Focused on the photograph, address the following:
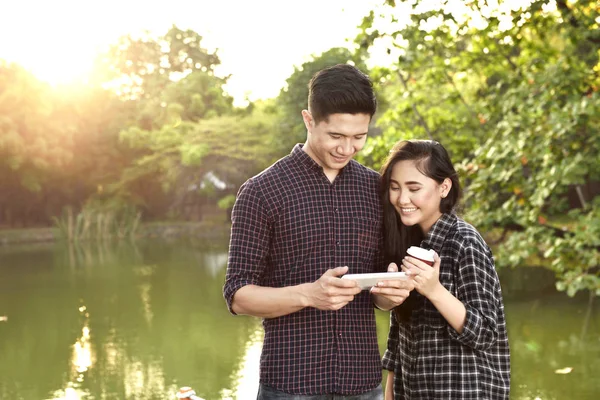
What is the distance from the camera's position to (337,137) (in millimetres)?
1919

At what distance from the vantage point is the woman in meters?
1.83

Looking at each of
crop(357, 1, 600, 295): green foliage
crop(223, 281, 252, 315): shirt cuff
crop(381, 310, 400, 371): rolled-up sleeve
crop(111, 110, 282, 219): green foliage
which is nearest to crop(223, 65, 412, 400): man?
crop(223, 281, 252, 315): shirt cuff

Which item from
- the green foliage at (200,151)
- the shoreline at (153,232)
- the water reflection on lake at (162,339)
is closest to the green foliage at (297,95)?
the green foliage at (200,151)

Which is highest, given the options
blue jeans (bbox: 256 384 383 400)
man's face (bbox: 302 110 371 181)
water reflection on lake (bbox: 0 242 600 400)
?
man's face (bbox: 302 110 371 181)

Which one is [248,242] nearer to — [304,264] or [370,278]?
[304,264]

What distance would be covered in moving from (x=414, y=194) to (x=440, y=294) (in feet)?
1.00

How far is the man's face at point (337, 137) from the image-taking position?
190 centimetres

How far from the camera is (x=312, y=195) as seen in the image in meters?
1.97

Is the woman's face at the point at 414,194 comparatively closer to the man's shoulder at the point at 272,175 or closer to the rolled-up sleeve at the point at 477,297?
the rolled-up sleeve at the point at 477,297

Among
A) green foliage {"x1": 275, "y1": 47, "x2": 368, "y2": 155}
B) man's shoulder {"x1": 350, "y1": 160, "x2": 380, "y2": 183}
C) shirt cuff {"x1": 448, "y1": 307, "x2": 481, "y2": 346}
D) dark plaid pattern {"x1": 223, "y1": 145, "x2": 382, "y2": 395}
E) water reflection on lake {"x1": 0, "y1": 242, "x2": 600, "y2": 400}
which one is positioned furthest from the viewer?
green foliage {"x1": 275, "y1": 47, "x2": 368, "y2": 155}

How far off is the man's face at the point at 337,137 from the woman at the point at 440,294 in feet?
0.46

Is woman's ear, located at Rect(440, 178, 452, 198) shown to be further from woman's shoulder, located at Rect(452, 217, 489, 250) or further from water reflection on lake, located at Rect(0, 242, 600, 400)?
water reflection on lake, located at Rect(0, 242, 600, 400)

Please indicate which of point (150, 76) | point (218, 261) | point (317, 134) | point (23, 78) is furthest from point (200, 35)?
point (317, 134)

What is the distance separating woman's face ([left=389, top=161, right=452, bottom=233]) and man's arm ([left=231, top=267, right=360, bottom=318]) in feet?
0.99
